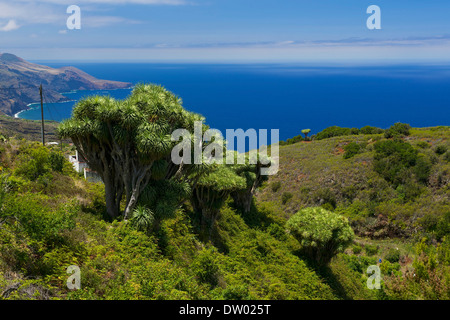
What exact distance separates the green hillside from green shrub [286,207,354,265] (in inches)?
34.6

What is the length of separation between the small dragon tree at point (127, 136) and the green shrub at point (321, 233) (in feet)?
29.6

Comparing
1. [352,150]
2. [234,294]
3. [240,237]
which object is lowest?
[240,237]

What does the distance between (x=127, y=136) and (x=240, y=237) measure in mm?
10556

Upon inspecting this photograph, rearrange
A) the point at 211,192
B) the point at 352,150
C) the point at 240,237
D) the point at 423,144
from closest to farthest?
the point at 211,192 → the point at 240,237 → the point at 423,144 → the point at 352,150

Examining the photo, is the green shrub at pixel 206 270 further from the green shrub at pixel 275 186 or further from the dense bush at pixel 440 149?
the dense bush at pixel 440 149

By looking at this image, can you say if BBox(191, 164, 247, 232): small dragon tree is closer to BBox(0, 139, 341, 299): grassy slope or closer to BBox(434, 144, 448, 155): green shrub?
BBox(0, 139, 341, 299): grassy slope

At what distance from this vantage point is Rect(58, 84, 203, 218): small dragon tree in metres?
13.7

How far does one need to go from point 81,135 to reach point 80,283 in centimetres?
728

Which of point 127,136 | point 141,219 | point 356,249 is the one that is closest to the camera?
point 141,219

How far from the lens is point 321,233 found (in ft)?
62.5

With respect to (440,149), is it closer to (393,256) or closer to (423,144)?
(423,144)

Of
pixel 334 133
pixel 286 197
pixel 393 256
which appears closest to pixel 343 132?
pixel 334 133

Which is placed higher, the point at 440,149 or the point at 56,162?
the point at 56,162

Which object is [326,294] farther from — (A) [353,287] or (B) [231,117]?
(B) [231,117]
